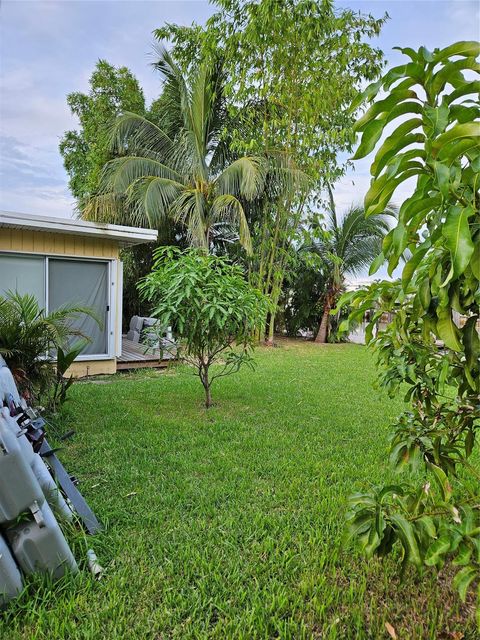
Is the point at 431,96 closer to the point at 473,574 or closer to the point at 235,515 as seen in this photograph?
the point at 473,574

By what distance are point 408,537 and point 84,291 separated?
21.6 ft

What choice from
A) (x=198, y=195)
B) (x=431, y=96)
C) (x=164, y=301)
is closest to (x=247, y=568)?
(x=431, y=96)

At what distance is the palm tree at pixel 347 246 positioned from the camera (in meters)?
12.5

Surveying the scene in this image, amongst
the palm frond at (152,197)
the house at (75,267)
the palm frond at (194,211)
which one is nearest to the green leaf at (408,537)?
the house at (75,267)

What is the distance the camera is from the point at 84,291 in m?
6.89

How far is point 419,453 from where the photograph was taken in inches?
59.7

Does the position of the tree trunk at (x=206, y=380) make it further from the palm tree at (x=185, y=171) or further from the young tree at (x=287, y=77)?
the young tree at (x=287, y=77)

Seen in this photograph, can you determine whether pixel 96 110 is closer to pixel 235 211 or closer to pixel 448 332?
pixel 235 211

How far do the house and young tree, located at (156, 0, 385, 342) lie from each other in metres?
4.62

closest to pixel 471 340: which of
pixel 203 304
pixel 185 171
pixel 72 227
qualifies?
pixel 203 304

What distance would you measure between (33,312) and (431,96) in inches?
159

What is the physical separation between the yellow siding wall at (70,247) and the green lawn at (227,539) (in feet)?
7.39

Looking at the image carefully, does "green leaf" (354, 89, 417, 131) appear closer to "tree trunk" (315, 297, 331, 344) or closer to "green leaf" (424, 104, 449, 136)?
"green leaf" (424, 104, 449, 136)

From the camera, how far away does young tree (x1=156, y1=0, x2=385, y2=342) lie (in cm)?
902
